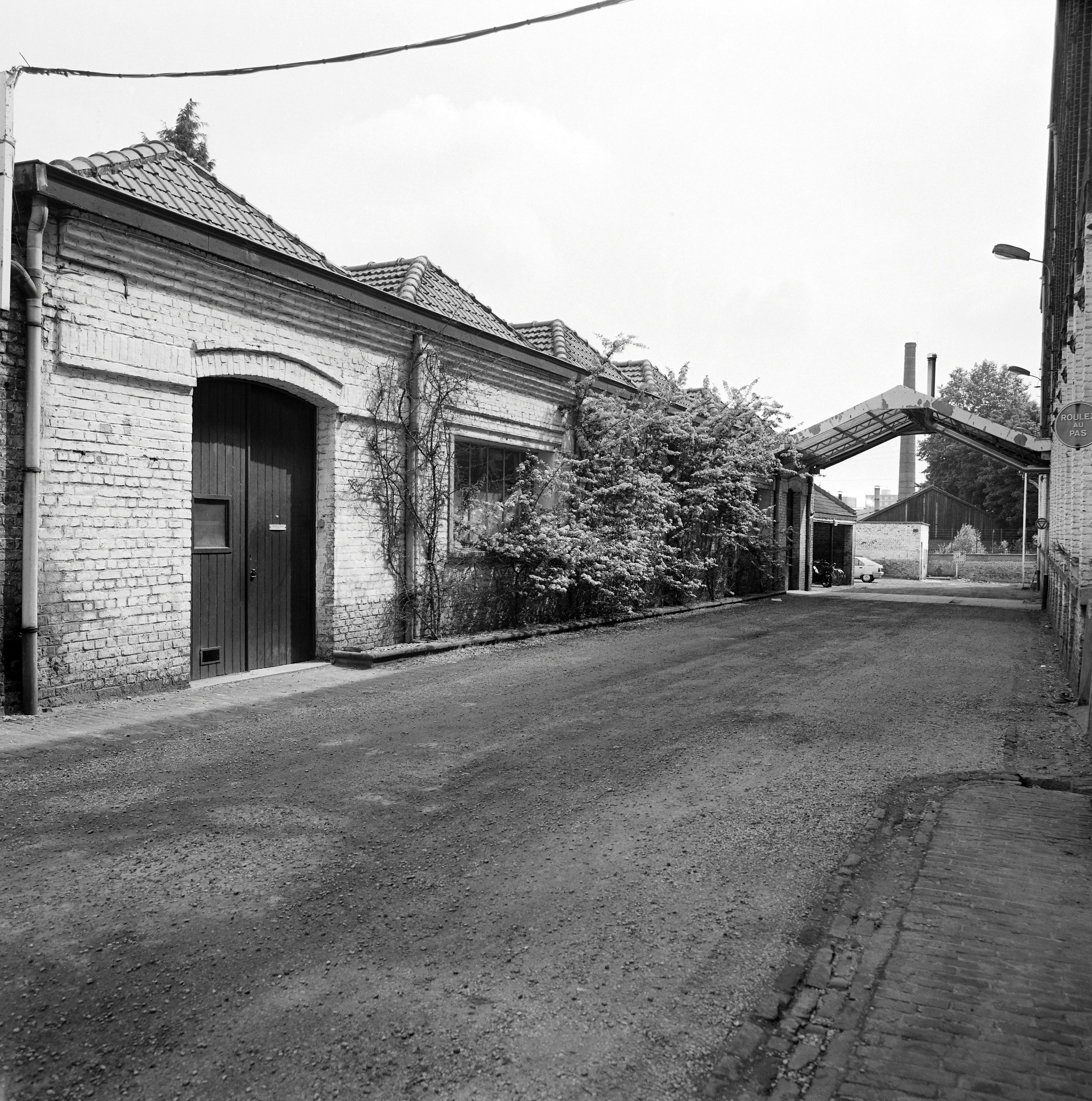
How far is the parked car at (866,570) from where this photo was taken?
1639 inches

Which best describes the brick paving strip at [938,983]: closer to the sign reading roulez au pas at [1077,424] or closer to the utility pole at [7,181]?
the sign reading roulez au pas at [1077,424]

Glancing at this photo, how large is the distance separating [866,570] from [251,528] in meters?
37.2

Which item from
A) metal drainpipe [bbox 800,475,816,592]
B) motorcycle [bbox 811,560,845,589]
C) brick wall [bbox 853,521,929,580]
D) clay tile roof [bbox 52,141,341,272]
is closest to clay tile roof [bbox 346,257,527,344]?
clay tile roof [bbox 52,141,341,272]

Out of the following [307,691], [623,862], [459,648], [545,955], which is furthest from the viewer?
[459,648]

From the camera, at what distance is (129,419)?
7.96 meters

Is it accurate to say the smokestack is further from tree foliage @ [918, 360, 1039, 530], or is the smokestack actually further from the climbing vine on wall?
the climbing vine on wall

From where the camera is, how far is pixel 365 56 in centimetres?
709

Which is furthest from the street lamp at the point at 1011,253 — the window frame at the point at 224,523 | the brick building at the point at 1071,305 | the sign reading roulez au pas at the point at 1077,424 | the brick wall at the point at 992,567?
the brick wall at the point at 992,567

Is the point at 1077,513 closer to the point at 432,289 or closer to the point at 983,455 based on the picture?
the point at 432,289

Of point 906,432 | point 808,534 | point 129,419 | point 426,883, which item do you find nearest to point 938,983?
point 426,883

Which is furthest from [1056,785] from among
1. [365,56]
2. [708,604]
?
Answer: [708,604]

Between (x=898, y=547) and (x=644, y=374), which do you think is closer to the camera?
(x=644, y=374)

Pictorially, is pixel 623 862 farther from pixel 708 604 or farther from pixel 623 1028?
pixel 708 604

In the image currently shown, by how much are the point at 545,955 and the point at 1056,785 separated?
3881 millimetres
